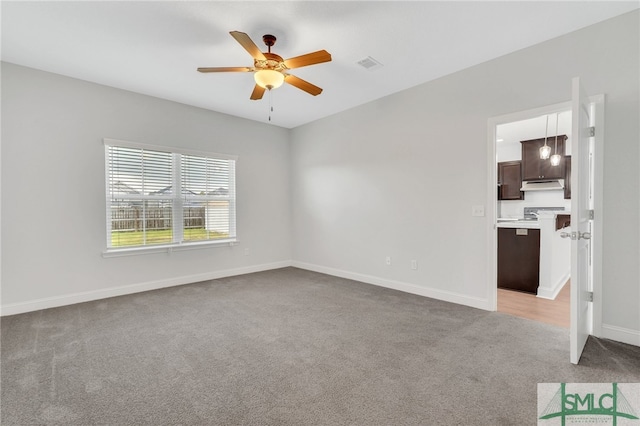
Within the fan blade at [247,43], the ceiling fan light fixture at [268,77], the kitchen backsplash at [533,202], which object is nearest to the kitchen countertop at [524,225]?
the kitchen backsplash at [533,202]

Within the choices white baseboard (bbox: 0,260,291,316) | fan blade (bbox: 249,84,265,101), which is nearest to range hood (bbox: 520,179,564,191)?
white baseboard (bbox: 0,260,291,316)

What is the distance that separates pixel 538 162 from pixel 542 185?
0.51 meters

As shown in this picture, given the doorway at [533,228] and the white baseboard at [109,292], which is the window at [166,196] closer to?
the white baseboard at [109,292]

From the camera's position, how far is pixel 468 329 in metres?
2.82

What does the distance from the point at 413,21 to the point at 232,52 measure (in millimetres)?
1811

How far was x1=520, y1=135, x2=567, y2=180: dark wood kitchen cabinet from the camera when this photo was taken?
6.00 m

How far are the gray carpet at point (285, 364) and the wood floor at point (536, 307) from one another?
0.27 m

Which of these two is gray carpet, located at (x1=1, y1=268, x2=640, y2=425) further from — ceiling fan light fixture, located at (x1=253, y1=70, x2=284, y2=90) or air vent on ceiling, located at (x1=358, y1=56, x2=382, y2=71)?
air vent on ceiling, located at (x1=358, y1=56, x2=382, y2=71)

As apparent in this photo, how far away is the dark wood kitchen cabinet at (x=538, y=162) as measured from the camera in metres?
6.00

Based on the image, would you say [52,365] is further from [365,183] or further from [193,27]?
[365,183]

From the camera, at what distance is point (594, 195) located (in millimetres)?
2639

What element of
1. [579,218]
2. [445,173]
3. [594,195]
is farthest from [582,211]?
[445,173]

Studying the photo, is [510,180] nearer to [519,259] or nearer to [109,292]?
[519,259]

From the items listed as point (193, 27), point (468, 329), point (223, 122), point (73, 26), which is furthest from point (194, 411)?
point (223, 122)
